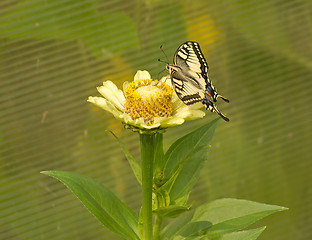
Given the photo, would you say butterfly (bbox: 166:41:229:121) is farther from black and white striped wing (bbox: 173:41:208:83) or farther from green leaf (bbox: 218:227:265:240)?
green leaf (bbox: 218:227:265:240)

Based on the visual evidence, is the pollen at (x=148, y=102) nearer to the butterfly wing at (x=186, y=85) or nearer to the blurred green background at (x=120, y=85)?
the butterfly wing at (x=186, y=85)

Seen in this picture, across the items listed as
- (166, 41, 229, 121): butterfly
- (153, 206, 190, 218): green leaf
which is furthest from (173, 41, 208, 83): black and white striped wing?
(153, 206, 190, 218): green leaf

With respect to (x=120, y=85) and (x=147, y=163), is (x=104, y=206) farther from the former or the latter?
(x=120, y=85)

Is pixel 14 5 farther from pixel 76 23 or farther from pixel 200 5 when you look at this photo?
pixel 200 5

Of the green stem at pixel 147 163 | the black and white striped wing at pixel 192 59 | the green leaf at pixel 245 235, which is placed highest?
the black and white striped wing at pixel 192 59

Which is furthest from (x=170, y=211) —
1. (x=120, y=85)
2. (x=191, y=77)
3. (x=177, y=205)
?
(x=120, y=85)

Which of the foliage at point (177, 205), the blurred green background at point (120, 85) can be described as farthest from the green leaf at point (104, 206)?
the blurred green background at point (120, 85)
